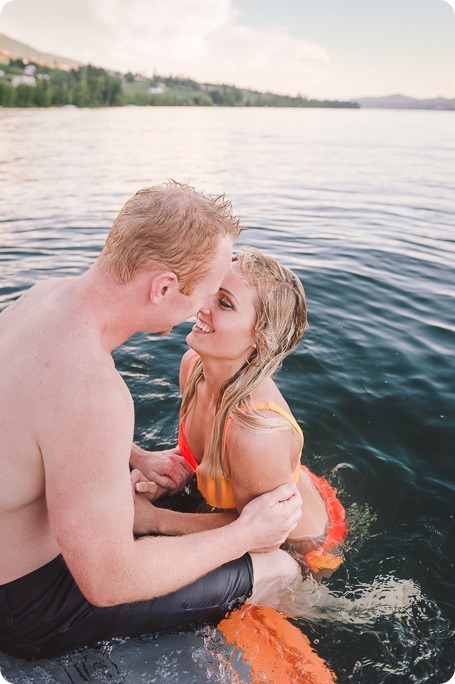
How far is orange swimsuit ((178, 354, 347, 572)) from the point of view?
3464 millimetres

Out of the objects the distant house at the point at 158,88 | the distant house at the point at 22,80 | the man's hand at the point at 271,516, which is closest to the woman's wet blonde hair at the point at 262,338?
the man's hand at the point at 271,516

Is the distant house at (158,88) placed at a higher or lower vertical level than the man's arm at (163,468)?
higher

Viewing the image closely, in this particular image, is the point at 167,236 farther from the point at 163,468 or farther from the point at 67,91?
the point at 67,91

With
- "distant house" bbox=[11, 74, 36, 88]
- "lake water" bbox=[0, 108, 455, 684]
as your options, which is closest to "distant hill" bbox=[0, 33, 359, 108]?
"distant house" bbox=[11, 74, 36, 88]

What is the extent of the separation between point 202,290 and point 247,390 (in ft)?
3.53

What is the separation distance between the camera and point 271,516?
10.1 feet

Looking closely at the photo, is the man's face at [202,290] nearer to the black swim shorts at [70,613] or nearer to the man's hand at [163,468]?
the black swim shorts at [70,613]

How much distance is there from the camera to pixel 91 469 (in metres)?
2.11

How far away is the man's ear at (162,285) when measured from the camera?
2.37 m

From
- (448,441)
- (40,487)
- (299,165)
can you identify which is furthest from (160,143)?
(40,487)

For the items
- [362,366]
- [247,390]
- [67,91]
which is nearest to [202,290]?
[247,390]

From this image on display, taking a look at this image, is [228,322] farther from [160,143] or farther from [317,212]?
[160,143]

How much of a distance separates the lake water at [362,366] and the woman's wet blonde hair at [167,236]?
2.39m

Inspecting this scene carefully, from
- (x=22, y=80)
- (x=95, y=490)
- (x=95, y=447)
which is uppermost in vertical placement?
(x=22, y=80)
